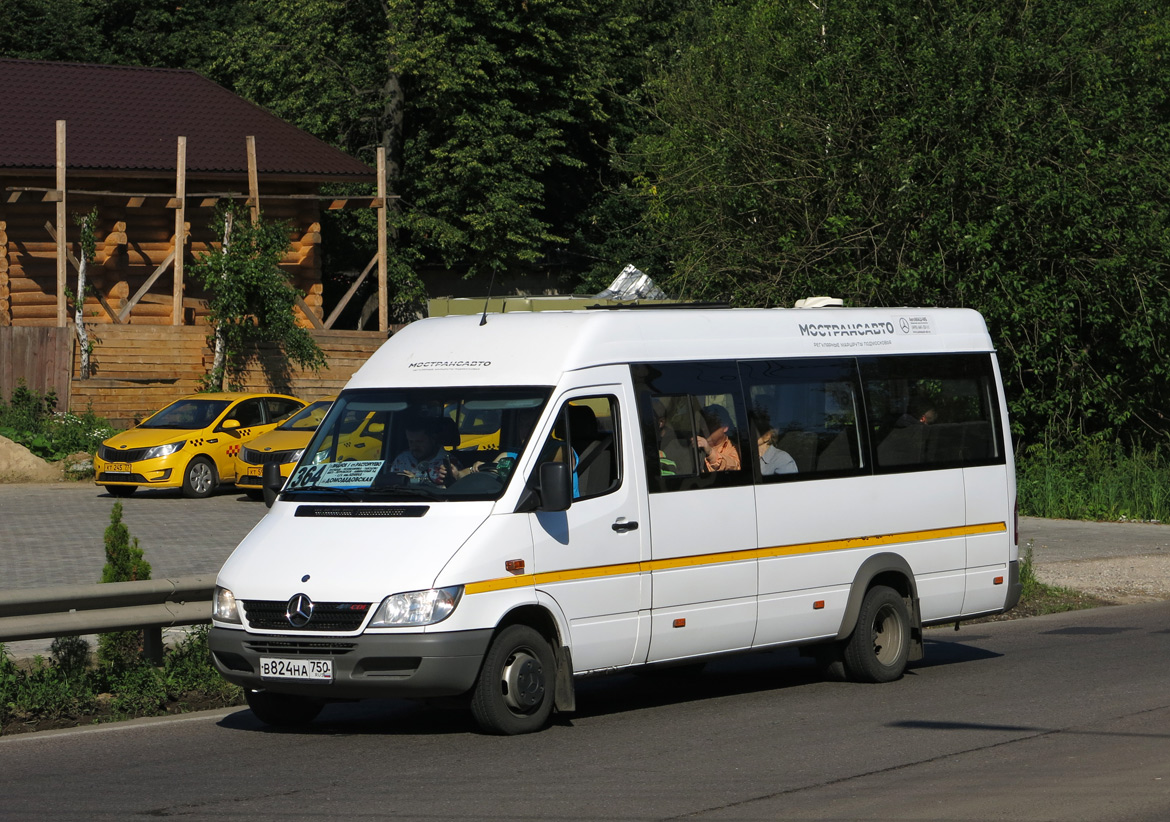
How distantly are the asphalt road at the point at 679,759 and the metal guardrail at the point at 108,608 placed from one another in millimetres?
683

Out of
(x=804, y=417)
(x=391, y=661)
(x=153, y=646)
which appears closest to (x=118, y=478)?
(x=153, y=646)

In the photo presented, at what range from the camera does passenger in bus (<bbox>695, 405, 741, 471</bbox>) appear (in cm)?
1002

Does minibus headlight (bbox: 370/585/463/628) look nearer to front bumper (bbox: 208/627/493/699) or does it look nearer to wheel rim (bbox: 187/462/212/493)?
front bumper (bbox: 208/627/493/699)

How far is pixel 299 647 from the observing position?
843 cm

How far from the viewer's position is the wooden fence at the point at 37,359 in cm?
2889

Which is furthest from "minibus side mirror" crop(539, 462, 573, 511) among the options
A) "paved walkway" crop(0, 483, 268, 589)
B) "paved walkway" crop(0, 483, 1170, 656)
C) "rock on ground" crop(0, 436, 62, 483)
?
"rock on ground" crop(0, 436, 62, 483)

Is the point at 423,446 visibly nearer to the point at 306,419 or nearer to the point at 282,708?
the point at 282,708

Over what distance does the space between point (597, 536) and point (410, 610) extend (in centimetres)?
137

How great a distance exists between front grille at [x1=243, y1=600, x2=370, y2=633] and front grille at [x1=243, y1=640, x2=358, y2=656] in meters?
0.08

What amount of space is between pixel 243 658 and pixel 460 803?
199cm

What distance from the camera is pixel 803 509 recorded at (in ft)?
34.4

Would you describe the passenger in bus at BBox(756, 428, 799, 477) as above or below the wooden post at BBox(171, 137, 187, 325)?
below

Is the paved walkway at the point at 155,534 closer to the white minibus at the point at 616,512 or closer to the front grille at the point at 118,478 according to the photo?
the front grille at the point at 118,478

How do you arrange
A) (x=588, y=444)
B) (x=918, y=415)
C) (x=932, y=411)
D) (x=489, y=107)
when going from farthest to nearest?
(x=489, y=107) → (x=932, y=411) → (x=918, y=415) → (x=588, y=444)
